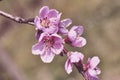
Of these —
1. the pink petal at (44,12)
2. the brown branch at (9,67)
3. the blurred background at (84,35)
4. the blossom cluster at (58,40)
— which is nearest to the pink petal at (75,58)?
the blossom cluster at (58,40)

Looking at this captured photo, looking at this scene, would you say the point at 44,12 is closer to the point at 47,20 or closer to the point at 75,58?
the point at 47,20

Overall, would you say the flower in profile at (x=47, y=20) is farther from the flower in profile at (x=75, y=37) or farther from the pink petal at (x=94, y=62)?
the pink petal at (x=94, y=62)

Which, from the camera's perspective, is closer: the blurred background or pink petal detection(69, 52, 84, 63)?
pink petal detection(69, 52, 84, 63)

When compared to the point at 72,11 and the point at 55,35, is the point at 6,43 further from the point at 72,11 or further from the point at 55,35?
the point at 55,35

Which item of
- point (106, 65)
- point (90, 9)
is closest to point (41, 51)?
point (106, 65)

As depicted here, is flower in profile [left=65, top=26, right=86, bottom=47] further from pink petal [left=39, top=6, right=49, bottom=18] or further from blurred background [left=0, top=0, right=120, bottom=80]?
blurred background [left=0, top=0, right=120, bottom=80]

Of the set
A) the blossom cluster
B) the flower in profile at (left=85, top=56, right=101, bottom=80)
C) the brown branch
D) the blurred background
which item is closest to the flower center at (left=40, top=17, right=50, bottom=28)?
the blossom cluster

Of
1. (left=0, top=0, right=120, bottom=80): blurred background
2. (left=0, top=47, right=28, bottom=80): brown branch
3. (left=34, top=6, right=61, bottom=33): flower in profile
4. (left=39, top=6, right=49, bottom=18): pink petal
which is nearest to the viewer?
(left=34, top=6, right=61, bottom=33): flower in profile
